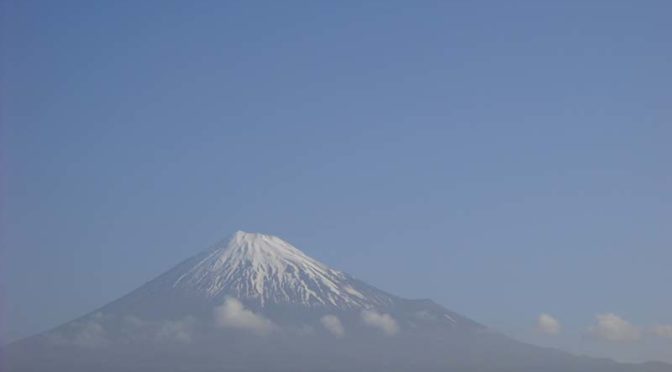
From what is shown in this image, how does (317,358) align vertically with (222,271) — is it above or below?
below

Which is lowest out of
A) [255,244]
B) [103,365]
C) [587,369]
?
[103,365]

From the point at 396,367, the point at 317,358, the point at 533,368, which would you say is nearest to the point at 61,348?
the point at 317,358

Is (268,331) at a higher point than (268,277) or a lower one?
lower

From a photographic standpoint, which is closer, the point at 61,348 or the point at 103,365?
the point at 103,365

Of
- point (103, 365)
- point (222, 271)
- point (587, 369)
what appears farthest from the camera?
point (222, 271)

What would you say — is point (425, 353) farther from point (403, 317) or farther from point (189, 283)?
point (189, 283)

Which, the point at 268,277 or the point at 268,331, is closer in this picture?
the point at 268,331
